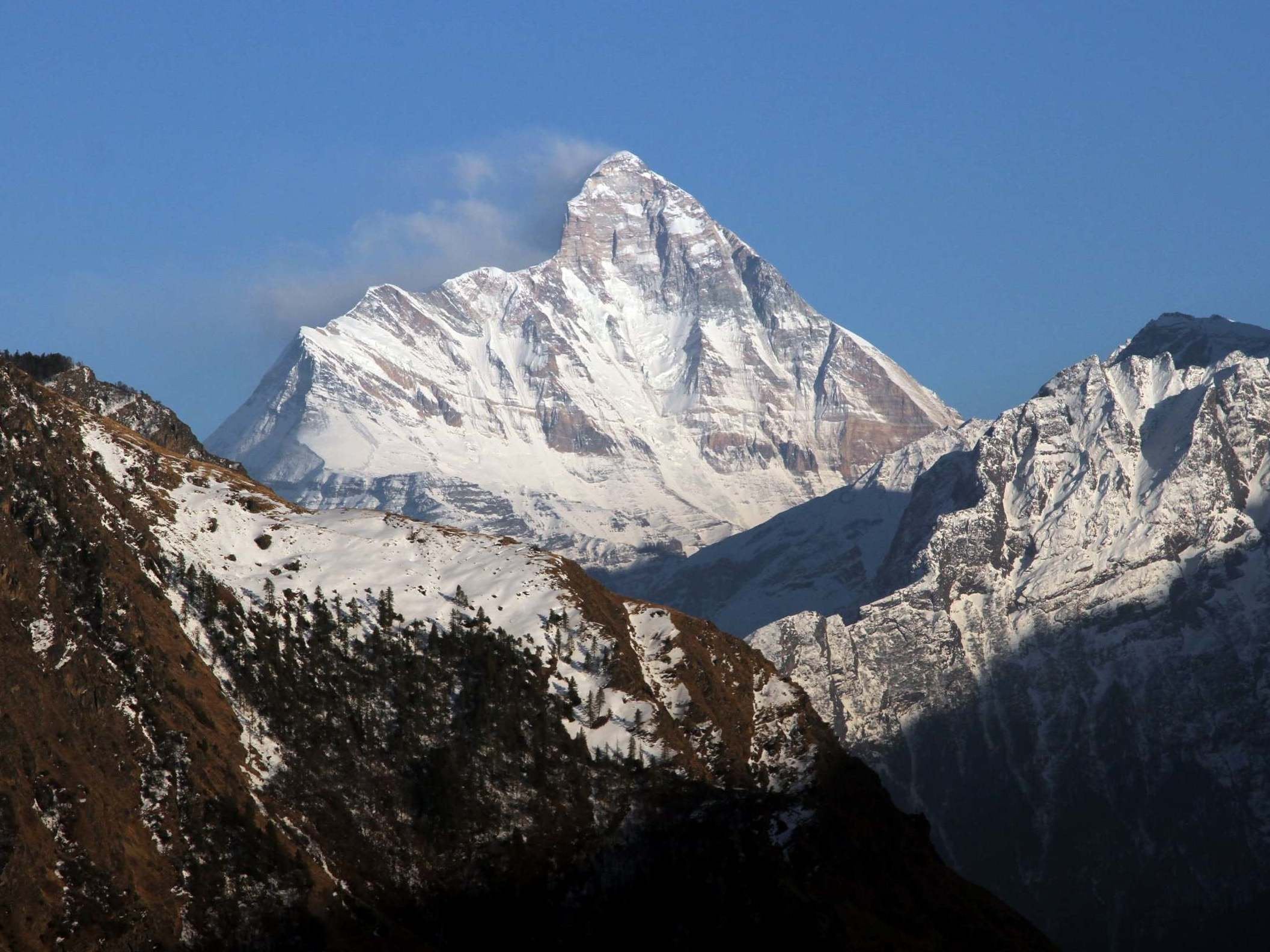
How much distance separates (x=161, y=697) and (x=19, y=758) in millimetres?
17434

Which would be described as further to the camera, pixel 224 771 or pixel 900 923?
pixel 900 923

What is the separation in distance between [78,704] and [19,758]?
978 cm

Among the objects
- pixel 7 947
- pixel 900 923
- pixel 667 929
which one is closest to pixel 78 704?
pixel 7 947

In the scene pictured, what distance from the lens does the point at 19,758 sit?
555 ft

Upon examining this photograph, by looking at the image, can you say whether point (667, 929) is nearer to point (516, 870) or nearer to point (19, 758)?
point (516, 870)

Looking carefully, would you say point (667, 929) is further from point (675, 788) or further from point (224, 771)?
point (224, 771)

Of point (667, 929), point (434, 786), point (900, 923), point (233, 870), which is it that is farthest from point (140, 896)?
point (900, 923)

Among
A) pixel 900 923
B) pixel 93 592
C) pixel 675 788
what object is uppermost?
pixel 93 592

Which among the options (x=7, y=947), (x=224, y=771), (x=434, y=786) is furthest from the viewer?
(x=434, y=786)

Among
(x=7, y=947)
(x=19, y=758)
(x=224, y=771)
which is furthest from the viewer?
(x=224, y=771)

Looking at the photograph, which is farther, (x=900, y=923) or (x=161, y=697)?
(x=900, y=923)

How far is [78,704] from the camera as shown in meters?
178

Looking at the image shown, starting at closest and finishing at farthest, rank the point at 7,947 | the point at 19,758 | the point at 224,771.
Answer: the point at 7,947
the point at 19,758
the point at 224,771

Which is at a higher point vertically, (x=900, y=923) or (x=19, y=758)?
(x=19, y=758)
